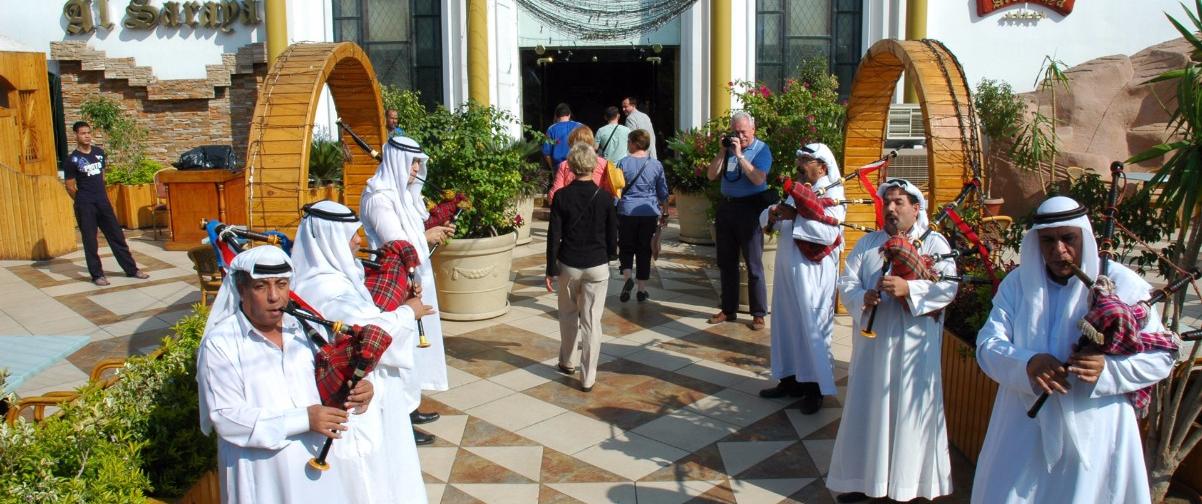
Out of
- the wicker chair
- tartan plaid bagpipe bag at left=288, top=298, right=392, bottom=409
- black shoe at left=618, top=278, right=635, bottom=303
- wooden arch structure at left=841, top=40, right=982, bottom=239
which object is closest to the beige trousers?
wooden arch structure at left=841, top=40, right=982, bottom=239

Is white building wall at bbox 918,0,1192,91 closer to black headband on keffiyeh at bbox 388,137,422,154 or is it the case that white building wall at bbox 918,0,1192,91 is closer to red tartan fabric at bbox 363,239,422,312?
black headband on keffiyeh at bbox 388,137,422,154

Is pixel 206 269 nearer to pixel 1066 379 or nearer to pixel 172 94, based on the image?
pixel 1066 379

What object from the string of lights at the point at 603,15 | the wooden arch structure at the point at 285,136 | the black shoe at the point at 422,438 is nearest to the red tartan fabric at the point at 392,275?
the wooden arch structure at the point at 285,136

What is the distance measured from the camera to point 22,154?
12.0 metres

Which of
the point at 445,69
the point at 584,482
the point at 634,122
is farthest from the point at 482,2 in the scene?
the point at 584,482

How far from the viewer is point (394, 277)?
4.89 meters

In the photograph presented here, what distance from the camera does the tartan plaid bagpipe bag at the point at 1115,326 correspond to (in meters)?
3.07

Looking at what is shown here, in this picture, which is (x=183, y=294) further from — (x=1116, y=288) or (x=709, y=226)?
(x=1116, y=288)

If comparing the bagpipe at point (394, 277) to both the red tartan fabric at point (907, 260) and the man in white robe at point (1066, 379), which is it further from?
the man in white robe at point (1066, 379)

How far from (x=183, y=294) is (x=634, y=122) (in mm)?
5548

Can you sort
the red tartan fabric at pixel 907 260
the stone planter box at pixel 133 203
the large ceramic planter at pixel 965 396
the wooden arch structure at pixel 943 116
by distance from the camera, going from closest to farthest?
the red tartan fabric at pixel 907 260, the large ceramic planter at pixel 965 396, the wooden arch structure at pixel 943 116, the stone planter box at pixel 133 203

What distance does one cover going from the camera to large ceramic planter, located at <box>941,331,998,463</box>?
4879 millimetres

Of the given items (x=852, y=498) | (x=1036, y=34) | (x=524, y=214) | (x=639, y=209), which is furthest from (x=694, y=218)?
(x=1036, y=34)

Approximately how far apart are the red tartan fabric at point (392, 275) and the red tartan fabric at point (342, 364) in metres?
1.12
